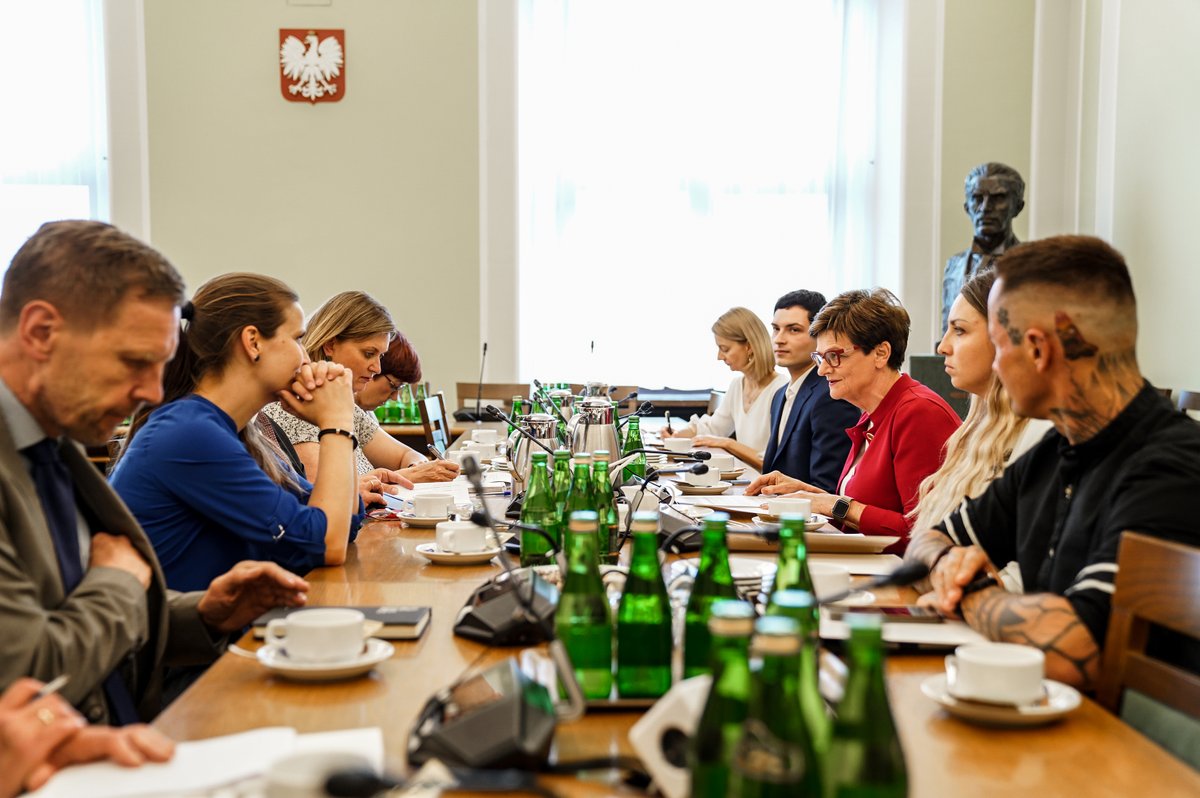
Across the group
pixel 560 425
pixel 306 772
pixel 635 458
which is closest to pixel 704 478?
pixel 635 458

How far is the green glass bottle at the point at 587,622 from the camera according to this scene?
1.20 metres

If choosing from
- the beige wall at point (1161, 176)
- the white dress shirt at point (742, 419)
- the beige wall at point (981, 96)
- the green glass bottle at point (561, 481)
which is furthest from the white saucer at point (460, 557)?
the beige wall at point (981, 96)

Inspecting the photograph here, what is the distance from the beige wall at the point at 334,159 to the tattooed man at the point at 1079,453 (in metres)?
5.13

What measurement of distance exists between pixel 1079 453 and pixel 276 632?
113 centimetres

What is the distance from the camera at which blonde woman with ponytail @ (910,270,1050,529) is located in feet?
7.26

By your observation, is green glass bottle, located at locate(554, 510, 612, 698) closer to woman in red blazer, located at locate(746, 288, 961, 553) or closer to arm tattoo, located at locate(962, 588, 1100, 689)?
arm tattoo, located at locate(962, 588, 1100, 689)

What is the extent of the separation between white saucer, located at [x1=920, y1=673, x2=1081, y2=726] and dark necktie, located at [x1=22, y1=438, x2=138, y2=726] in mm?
1032

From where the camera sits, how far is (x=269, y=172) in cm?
654

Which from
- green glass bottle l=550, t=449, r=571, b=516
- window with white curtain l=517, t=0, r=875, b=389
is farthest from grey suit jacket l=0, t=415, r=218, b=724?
window with white curtain l=517, t=0, r=875, b=389

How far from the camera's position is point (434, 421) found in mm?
4844

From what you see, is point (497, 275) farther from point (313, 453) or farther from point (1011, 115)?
point (313, 453)

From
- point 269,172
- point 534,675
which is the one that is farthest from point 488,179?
point 534,675

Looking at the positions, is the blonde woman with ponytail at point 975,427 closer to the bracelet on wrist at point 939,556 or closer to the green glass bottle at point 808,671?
the bracelet on wrist at point 939,556

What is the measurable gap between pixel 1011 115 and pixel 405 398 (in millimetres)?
3712
